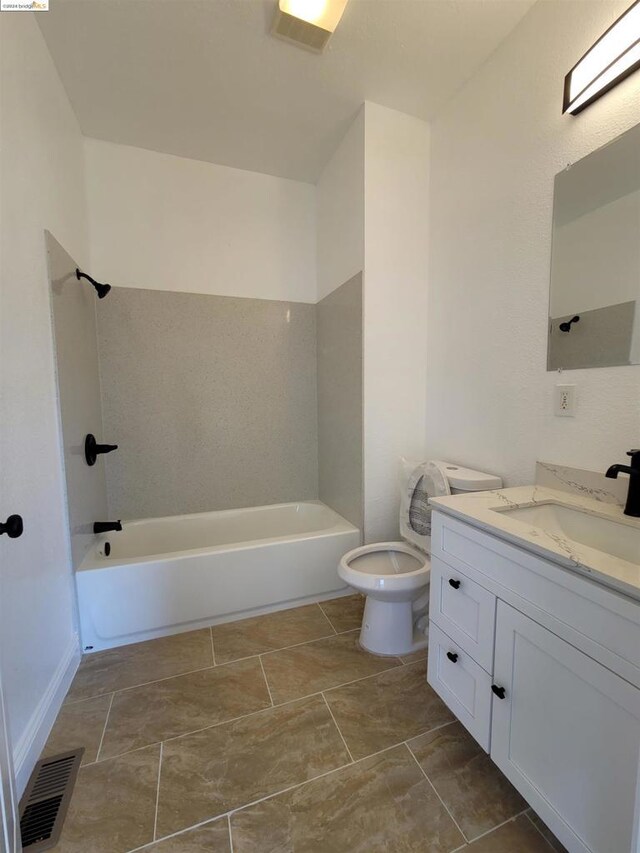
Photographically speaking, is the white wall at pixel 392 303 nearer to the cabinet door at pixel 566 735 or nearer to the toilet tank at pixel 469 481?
the toilet tank at pixel 469 481

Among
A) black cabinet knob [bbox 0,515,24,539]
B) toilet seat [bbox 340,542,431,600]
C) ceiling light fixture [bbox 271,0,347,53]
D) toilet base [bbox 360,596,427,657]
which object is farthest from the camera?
toilet base [bbox 360,596,427,657]

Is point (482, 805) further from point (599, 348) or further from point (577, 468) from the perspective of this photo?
point (599, 348)

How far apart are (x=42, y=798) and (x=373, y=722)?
1.04 metres

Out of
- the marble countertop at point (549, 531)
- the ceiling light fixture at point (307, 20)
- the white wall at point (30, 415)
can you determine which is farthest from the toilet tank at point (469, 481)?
the ceiling light fixture at point (307, 20)

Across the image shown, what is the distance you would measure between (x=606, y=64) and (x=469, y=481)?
4.76 feet

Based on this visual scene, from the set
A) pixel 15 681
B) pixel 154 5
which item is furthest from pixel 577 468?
pixel 154 5

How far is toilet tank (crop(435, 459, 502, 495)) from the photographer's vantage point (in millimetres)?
1513

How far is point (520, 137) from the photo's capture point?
1.41 m

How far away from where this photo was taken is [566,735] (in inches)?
30.5

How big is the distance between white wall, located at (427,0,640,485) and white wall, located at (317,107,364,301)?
1.37ft

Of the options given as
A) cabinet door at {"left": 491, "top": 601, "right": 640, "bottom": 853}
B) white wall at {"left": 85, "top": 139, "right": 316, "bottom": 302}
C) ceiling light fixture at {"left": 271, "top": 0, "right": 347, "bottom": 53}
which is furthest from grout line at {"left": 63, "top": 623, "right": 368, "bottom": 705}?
ceiling light fixture at {"left": 271, "top": 0, "right": 347, "bottom": 53}

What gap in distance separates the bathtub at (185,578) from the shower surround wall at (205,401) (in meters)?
0.30

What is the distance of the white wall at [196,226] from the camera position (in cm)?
210

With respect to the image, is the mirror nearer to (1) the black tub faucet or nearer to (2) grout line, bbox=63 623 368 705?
(2) grout line, bbox=63 623 368 705
